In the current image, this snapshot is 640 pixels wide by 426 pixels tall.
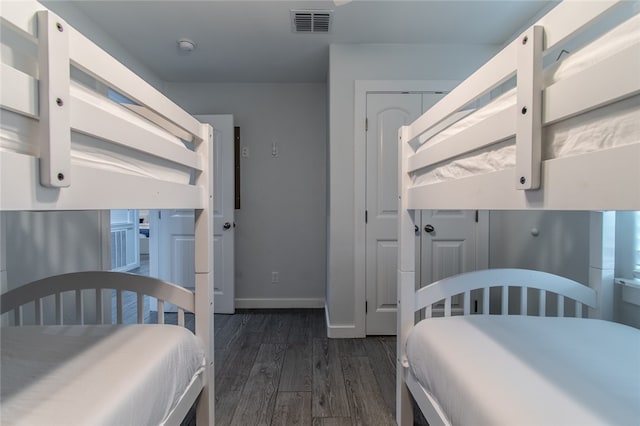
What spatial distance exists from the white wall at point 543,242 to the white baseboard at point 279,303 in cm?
168

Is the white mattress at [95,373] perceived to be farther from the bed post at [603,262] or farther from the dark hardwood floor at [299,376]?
the bed post at [603,262]

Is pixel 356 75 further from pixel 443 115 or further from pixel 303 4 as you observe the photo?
pixel 443 115

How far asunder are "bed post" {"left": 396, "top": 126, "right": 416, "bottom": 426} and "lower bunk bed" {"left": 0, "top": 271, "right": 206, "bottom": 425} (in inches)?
33.7

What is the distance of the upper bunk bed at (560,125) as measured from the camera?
46cm

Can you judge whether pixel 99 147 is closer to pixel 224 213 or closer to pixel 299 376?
pixel 299 376

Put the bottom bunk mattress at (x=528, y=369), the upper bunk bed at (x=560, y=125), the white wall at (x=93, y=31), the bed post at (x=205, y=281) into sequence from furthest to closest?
1. the white wall at (x=93, y=31)
2. the bed post at (x=205, y=281)
3. the bottom bunk mattress at (x=528, y=369)
4. the upper bunk bed at (x=560, y=125)

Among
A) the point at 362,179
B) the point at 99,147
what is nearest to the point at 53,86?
the point at 99,147

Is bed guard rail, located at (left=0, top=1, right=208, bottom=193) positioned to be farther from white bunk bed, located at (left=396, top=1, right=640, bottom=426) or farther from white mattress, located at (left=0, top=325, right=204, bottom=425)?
white bunk bed, located at (left=396, top=1, right=640, bottom=426)

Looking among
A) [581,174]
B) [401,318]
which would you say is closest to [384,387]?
[401,318]

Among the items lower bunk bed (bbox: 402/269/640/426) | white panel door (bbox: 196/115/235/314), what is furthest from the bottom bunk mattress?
white panel door (bbox: 196/115/235/314)

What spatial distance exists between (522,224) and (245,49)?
2.50 m

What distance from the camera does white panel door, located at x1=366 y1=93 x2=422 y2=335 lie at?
242 cm

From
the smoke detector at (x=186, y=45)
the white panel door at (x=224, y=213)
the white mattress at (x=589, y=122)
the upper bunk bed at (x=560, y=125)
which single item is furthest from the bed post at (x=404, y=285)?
the white panel door at (x=224, y=213)

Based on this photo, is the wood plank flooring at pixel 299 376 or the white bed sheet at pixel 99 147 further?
the wood plank flooring at pixel 299 376
